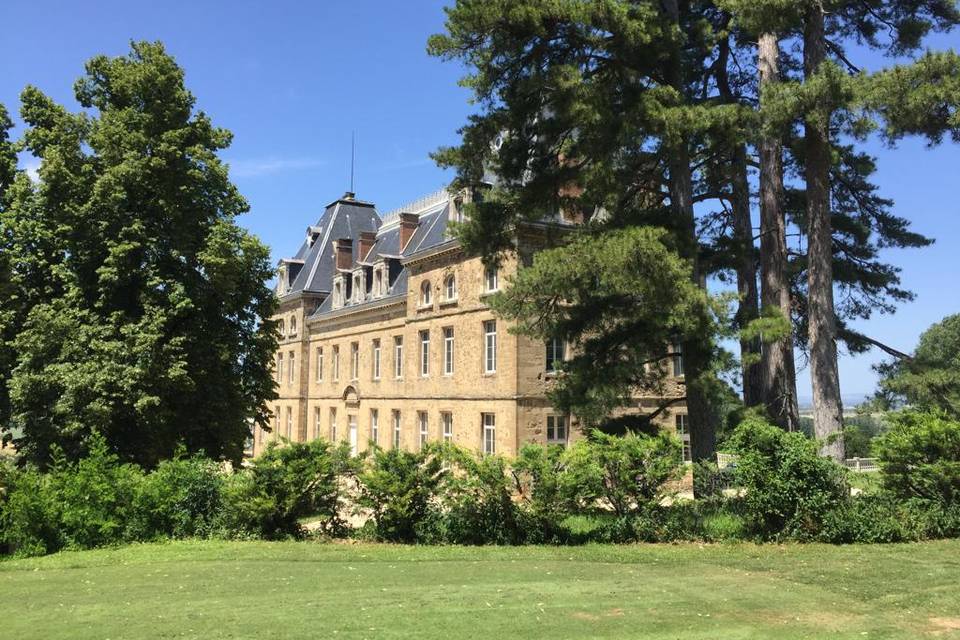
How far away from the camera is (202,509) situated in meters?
12.7

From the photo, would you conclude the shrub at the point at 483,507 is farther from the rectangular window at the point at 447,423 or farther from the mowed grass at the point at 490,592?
the rectangular window at the point at 447,423

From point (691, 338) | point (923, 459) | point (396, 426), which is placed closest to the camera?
point (923, 459)

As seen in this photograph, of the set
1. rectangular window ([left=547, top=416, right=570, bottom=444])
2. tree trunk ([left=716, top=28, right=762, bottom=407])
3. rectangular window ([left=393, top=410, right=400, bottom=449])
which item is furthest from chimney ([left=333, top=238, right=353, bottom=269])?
tree trunk ([left=716, top=28, right=762, bottom=407])

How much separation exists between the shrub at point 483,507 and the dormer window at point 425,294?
17246mm

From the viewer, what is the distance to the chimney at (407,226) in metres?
32.6

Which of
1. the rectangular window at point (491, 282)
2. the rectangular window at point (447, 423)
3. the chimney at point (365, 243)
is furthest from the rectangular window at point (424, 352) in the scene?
the chimney at point (365, 243)

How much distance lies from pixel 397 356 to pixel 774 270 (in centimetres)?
1941

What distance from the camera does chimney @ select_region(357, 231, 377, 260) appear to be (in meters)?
37.8

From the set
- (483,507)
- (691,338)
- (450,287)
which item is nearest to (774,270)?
(691,338)

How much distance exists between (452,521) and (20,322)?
38.7 feet

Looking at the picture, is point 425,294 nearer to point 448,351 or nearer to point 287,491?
point 448,351

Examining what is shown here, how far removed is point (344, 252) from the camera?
38.8m

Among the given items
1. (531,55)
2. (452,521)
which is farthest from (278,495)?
(531,55)

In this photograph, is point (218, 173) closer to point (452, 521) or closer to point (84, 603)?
point (452, 521)
